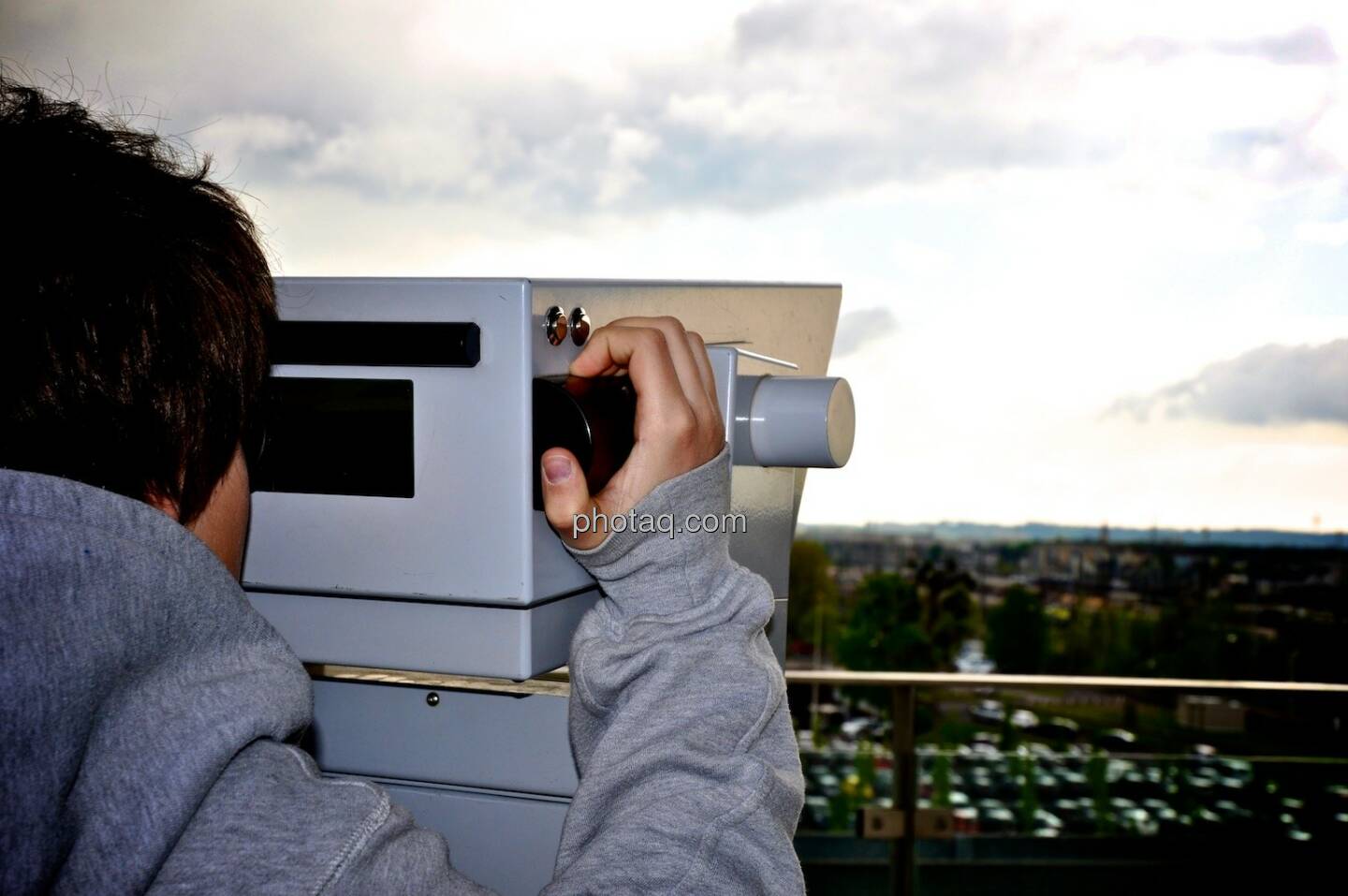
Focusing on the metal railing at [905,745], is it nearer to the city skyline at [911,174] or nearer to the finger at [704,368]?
the city skyline at [911,174]

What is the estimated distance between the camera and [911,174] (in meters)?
3.14

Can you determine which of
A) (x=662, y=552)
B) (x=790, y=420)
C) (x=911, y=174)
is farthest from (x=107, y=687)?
(x=911, y=174)

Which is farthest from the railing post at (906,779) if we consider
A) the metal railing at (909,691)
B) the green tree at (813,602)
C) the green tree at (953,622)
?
the green tree at (953,622)

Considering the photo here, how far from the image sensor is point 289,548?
0.57m

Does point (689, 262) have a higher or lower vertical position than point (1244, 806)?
higher

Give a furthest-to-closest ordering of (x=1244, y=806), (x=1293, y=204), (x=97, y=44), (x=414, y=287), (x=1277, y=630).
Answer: (x=1277, y=630)
(x=1293, y=204)
(x=97, y=44)
(x=1244, y=806)
(x=414, y=287)

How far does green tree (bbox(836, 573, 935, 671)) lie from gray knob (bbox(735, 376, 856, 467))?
9.60 feet

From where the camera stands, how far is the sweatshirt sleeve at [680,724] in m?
0.46

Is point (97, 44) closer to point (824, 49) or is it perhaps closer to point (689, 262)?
point (689, 262)

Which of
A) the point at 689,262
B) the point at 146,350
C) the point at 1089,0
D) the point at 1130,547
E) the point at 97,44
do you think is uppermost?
the point at 1089,0

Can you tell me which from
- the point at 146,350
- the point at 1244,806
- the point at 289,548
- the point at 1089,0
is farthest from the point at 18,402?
the point at 1089,0

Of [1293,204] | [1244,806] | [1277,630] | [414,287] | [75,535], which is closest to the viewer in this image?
[75,535]

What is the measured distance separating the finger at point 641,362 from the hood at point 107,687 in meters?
0.22

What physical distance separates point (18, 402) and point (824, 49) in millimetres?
2812
